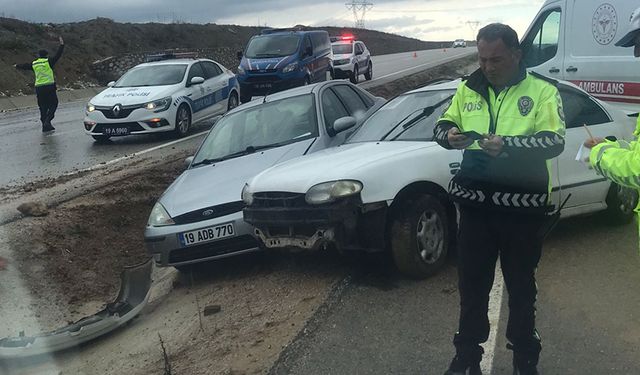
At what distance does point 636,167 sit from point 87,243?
6.89 m

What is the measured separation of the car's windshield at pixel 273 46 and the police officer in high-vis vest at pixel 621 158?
17036 mm

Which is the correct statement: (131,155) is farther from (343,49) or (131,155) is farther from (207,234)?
(343,49)

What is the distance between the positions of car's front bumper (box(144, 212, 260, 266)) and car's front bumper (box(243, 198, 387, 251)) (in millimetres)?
922

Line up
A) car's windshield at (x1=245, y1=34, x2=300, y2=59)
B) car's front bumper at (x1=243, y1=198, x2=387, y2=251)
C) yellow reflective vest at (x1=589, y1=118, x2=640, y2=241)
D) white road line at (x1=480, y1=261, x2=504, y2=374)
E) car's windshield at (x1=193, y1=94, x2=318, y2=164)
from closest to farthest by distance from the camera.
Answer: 1. yellow reflective vest at (x1=589, y1=118, x2=640, y2=241)
2. white road line at (x1=480, y1=261, x2=504, y2=374)
3. car's front bumper at (x1=243, y1=198, x2=387, y2=251)
4. car's windshield at (x1=193, y1=94, x2=318, y2=164)
5. car's windshield at (x1=245, y1=34, x2=300, y2=59)

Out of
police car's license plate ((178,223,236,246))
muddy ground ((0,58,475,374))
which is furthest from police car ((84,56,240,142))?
police car's license plate ((178,223,236,246))

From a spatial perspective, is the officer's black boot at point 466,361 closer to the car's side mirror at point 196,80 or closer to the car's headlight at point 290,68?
the car's side mirror at point 196,80

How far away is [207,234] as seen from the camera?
6.02 metres

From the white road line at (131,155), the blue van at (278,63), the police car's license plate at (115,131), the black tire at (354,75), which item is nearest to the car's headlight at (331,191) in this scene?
the white road line at (131,155)

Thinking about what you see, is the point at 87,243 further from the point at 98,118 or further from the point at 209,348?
the point at 98,118

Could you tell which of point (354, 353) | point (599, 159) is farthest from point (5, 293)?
point (599, 159)

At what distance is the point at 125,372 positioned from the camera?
484cm

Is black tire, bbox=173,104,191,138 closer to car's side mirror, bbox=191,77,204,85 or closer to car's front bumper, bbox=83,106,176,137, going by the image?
car's front bumper, bbox=83,106,176,137

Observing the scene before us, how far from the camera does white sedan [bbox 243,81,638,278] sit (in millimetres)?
4922

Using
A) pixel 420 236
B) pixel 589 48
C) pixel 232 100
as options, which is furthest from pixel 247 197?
pixel 232 100
